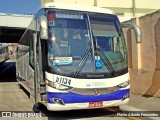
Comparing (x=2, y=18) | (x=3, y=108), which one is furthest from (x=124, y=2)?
(x=3, y=108)

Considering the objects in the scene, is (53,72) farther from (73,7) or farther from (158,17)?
(158,17)

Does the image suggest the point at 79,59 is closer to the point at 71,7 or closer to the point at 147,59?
the point at 71,7

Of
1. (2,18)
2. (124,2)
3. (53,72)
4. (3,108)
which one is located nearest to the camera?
(53,72)

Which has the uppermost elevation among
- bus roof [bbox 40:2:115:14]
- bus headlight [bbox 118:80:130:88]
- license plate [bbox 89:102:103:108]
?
bus roof [bbox 40:2:115:14]

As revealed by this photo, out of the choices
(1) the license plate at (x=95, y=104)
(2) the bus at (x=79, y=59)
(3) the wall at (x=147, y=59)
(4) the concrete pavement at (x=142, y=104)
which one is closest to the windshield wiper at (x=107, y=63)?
(2) the bus at (x=79, y=59)

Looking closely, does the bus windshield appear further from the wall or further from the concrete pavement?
the wall

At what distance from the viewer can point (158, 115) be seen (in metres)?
9.47

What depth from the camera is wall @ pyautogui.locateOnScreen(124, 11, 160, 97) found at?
41.3ft

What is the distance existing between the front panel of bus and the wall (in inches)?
137

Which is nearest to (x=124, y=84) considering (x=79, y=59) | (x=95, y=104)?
(x=95, y=104)

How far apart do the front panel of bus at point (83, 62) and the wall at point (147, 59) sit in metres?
3.48

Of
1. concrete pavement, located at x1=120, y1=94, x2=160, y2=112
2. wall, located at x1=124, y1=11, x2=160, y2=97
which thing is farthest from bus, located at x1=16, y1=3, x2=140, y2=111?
wall, located at x1=124, y1=11, x2=160, y2=97

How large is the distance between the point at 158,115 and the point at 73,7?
4108 mm

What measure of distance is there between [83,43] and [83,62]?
1.96ft
